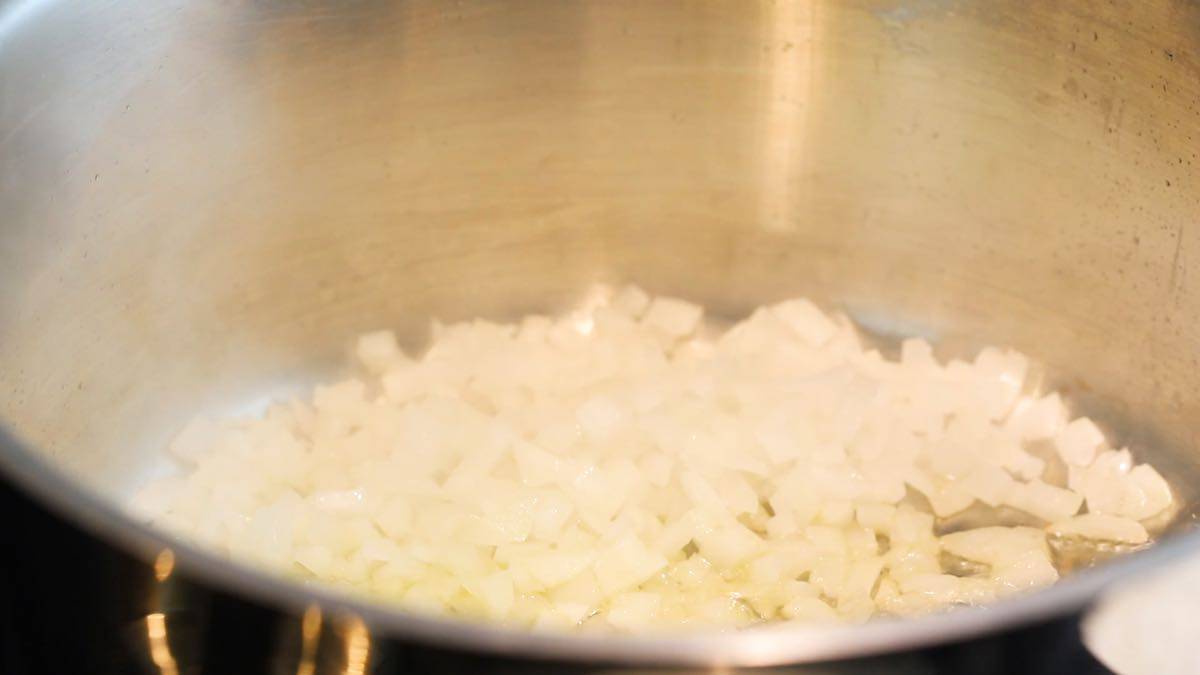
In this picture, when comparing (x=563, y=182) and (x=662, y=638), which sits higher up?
(x=563, y=182)

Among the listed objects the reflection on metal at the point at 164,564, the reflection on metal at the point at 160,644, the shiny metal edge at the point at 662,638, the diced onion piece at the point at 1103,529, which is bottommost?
the shiny metal edge at the point at 662,638

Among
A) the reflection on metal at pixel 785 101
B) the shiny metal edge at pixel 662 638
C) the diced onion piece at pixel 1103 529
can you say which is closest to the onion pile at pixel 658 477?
the diced onion piece at pixel 1103 529

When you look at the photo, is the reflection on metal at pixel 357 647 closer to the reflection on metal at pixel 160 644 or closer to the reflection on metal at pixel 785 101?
the reflection on metal at pixel 160 644

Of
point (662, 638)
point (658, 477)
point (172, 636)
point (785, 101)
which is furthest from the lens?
point (785, 101)

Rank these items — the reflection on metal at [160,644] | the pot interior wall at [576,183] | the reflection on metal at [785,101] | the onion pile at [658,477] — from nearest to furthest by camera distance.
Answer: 1. the reflection on metal at [160,644]
2. the onion pile at [658,477]
3. the pot interior wall at [576,183]
4. the reflection on metal at [785,101]

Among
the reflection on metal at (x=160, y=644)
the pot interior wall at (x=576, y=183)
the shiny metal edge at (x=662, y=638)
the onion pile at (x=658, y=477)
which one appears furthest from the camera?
the pot interior wall at (x=576, y=183)

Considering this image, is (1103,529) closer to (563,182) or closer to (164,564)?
(563,182)

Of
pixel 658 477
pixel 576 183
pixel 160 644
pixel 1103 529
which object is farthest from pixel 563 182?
pixel 160 644
